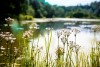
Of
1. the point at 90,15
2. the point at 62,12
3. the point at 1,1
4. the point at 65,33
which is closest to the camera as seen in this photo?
the point at 65,33

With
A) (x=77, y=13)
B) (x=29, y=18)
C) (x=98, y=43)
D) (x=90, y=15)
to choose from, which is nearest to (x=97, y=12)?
(x=90, y=15)

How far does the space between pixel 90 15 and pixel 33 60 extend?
248ft

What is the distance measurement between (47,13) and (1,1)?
4175cm

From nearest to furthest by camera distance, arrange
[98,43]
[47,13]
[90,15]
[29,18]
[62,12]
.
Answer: [98,43] → [29,18] → [47,13] → [90,15] → [62,12]

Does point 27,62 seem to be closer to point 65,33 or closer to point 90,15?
point 65,33

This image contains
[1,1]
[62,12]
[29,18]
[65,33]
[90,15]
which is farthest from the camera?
[62,12]

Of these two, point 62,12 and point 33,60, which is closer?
point 33,60

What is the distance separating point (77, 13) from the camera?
3312 inches

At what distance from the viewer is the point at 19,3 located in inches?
1275

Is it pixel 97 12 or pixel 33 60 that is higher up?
pixel 33 60

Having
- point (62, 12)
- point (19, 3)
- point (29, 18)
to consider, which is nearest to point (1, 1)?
point (19, 3)

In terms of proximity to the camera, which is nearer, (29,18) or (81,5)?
(29,18)

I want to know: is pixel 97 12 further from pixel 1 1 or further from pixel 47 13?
pixel 1 1

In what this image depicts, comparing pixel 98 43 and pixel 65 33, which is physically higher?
pixel 65 33
